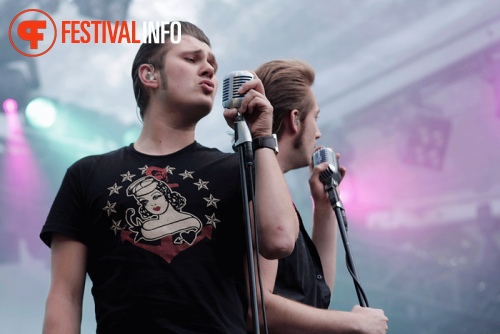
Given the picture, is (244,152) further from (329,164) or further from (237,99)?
(329,164)

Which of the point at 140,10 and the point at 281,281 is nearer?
the point at 281,281

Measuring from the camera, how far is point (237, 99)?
1423 millimetres

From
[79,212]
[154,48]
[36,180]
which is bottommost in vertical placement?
[79,212]

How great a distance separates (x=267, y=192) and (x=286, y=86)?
2.74 feet

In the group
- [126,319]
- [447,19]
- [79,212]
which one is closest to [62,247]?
[79,212]

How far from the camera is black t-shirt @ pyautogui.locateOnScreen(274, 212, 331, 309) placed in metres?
1.76

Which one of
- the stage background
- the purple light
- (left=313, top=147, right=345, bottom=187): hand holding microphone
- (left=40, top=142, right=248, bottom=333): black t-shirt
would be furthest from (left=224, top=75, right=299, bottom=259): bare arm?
the purple light

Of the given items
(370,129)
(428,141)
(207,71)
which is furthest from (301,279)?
(370,129)

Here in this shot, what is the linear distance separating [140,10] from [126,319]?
4.51m

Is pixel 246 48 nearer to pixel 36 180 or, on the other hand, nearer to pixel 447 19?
pixel 447 19

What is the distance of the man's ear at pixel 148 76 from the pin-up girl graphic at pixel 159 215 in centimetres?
39

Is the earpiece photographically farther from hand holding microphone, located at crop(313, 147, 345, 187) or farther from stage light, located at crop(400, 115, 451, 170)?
stage light, located at crop(400, 115, 451, 170)

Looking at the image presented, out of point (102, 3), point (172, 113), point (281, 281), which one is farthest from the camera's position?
point (102, 3)

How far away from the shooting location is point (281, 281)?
1.77 meters
